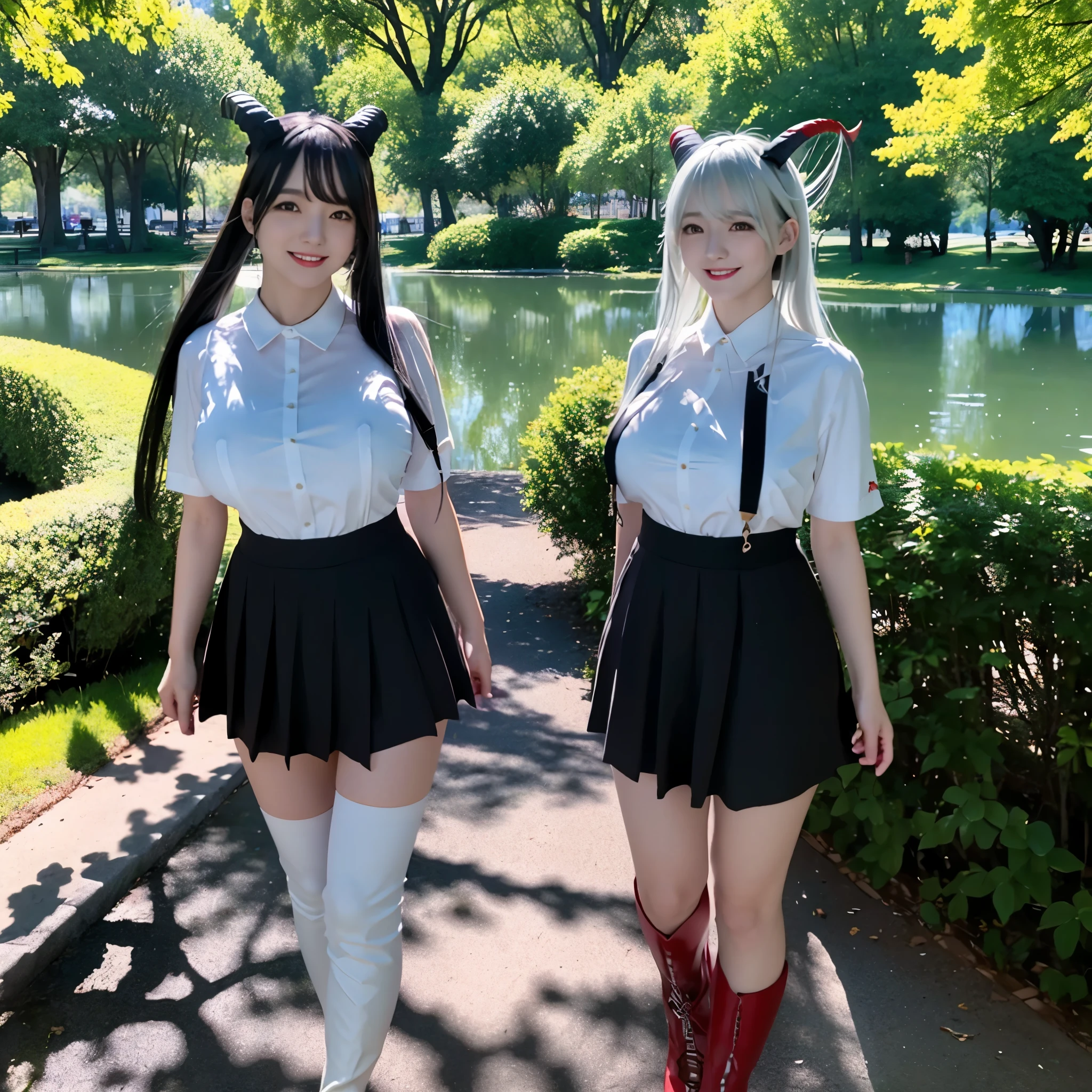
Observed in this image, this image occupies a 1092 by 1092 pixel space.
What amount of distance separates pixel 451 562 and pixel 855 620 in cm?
97

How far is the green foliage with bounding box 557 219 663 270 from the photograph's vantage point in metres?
41.3

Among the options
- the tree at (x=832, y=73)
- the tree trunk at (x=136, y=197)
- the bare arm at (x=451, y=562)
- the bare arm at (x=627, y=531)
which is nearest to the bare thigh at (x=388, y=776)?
the bare arm at (x=451, y=562)

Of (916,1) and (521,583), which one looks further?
(916,1)

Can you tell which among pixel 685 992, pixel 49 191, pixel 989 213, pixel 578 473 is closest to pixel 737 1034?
pixel 685 992

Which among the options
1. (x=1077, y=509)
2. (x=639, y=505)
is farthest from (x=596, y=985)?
(x=1077, y=509)

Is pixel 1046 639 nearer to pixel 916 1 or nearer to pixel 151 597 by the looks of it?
pixel 151 597

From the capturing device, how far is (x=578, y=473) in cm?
696

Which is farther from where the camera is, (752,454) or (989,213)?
(989,213)

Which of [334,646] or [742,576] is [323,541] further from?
[742,576]

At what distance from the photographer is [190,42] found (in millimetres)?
48500

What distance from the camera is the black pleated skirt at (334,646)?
248cm

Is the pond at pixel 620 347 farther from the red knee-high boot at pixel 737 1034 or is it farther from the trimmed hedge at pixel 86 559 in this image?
the red knee-high boot at pixel 737 1034

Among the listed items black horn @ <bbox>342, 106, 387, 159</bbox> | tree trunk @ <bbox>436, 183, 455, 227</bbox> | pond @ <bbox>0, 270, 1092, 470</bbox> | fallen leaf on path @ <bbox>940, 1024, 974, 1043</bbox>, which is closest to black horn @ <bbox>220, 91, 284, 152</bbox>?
black horn @ <bbox>342, 106, 387, 159</bbox>

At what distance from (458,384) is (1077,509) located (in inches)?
568
